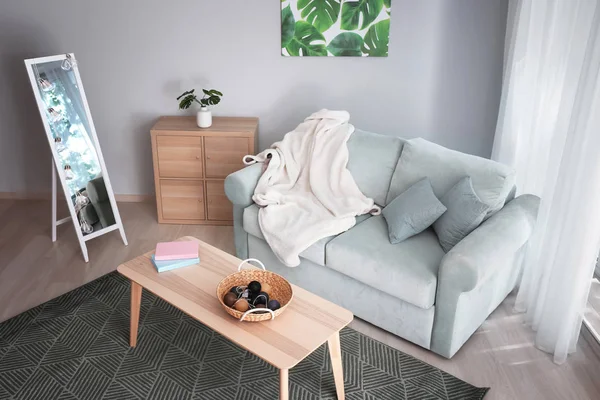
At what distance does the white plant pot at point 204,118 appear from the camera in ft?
12.9

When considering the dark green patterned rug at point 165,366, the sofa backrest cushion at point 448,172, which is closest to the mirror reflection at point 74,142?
the dark green patterned rug at point 165,366

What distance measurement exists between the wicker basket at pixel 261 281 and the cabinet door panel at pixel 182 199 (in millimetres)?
1538

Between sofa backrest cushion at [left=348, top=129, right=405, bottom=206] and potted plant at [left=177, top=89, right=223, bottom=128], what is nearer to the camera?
sofa backrest cushion at [left=348, top=129, right=405, bottom=206]

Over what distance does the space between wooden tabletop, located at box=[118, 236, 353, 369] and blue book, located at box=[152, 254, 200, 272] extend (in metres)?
Result: 0.02

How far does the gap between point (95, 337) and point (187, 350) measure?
49cm

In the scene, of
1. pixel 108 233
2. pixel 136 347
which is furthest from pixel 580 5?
pixel 108 233

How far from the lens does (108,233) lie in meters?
4.08

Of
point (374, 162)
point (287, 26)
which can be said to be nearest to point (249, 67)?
point (287, 26)

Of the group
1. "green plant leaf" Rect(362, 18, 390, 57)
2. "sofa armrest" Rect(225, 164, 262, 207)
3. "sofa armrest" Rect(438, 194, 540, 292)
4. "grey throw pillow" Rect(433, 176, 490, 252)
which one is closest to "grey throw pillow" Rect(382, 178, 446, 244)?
"grey throw pillow" Rect(433, 176, 490, 252)

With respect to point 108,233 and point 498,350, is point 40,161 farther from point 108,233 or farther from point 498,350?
point 498,350

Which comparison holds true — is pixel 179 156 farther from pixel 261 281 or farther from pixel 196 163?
pixel 261 281

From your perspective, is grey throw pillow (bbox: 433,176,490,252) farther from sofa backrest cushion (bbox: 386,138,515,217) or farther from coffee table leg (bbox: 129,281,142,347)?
coffee table leg (bbox: 129,281,142,347)

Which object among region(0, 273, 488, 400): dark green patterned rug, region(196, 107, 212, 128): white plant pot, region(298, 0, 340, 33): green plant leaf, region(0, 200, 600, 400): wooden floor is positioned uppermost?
region(298, 0, 340, 33): green plant leaf

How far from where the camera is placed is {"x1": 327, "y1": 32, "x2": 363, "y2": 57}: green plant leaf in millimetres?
3908
